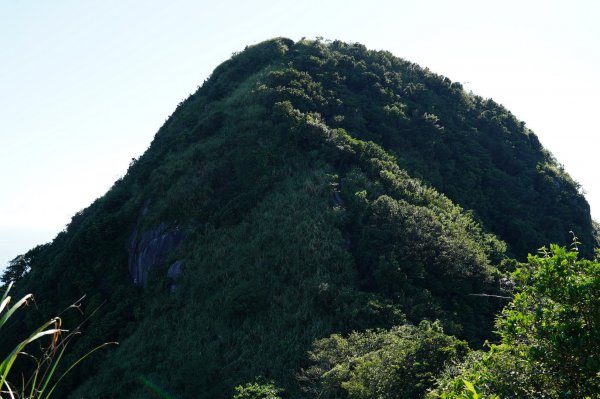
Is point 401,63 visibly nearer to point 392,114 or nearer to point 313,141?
point 392,114

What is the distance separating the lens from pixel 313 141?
3788cm

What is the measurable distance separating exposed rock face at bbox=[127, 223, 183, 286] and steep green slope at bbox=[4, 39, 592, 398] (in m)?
0.15

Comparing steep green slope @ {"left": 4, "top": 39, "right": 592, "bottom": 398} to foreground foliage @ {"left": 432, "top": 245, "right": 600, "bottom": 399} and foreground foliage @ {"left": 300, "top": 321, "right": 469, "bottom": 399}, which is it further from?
foreground foliage @ {"left": 432, "top": 245, "right": 600, "bottom": 399}

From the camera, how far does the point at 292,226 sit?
2981 cm

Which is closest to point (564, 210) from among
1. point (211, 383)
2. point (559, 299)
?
point (211, 383)

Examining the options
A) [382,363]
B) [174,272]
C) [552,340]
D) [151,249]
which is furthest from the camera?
[151,249]

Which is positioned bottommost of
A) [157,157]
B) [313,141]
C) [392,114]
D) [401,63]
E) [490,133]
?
[157,157]

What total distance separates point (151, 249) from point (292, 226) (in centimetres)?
1046

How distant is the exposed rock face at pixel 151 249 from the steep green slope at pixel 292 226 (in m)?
0.15

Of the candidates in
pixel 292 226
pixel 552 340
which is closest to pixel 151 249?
pixel 292 226

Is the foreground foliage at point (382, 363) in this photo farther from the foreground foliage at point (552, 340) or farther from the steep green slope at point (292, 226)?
the foreground foliage at point (552, 340)

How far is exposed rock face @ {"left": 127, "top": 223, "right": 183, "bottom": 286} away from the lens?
108 ft

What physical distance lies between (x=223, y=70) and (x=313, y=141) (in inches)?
950

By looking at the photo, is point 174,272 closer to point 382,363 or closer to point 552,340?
point 382,363
